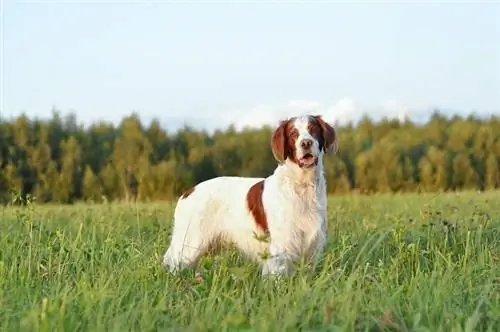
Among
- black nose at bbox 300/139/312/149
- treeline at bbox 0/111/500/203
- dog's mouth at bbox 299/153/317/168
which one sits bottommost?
treeline at bbox 0/111/500/203

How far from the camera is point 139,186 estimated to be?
29.5 metres

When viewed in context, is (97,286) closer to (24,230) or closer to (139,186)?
(24,230)

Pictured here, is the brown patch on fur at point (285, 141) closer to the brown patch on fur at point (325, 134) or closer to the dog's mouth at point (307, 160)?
the dog's mouth at point (307, 160)

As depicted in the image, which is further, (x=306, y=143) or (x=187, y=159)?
(x=187, y=159)

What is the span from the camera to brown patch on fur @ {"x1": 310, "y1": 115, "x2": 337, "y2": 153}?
629 cm

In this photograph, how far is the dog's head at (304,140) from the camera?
6.08m

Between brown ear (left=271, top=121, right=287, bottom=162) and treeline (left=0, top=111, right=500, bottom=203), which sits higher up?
brown ear (left=271, top=121, right=287, bottom=162)

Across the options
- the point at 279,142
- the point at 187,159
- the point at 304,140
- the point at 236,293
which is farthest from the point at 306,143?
the point at 187,159

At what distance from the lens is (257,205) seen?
6.45 meters

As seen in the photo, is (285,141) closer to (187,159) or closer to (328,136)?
(328,136)

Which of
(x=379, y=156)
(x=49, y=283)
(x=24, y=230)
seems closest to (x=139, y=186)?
(x=379, y=156)

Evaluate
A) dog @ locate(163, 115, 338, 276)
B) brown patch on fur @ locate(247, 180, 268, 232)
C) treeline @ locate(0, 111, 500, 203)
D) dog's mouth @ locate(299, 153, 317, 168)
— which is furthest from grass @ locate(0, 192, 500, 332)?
treeline @ locate(0, 111, 500, 203)

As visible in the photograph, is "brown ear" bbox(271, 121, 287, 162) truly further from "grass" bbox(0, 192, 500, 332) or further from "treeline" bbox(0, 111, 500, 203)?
"treeline" bbox(0, 111, 500, 203)

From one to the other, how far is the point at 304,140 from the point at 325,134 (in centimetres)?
35
